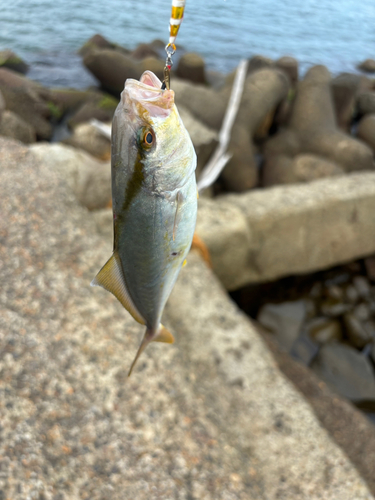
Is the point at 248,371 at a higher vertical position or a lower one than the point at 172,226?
lower

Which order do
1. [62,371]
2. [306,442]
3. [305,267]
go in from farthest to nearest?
[305,267], [306,442], [62,371]

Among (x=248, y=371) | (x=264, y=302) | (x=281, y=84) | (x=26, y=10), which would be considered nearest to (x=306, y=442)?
(x=248, y=371)

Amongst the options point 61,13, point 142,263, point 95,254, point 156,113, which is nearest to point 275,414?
point 95,254

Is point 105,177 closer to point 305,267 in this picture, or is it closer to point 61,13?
point 305,267

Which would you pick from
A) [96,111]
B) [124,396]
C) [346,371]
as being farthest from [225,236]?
[96,111]

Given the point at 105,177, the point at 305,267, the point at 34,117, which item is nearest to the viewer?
the point at 105,177

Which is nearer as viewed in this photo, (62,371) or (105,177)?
(62,371)

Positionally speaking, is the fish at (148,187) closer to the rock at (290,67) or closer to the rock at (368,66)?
the rock at (290,67)

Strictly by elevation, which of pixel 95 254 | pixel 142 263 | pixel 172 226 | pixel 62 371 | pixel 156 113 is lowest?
pixel 62 371
